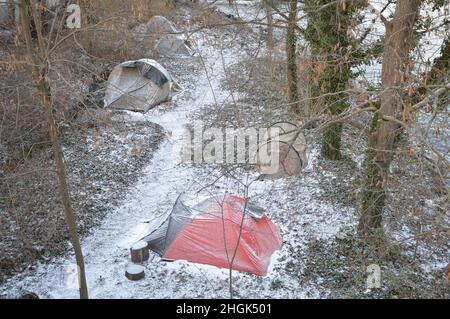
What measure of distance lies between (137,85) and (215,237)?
27.6 feet

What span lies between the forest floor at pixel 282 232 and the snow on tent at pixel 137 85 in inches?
64.7

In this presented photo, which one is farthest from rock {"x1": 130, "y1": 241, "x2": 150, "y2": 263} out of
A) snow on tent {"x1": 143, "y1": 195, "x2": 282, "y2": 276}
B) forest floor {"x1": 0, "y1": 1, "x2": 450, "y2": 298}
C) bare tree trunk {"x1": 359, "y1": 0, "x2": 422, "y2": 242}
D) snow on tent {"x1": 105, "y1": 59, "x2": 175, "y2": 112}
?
→ snow on tent {"x1": 105, "y1": 59, "x2": 175, "y2": 112}

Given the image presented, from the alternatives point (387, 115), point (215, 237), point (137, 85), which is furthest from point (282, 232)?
point (137, 85)

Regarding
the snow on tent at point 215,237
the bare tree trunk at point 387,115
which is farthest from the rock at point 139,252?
the bare tree trunk at point 387,115

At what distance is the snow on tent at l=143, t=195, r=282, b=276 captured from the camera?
8.10 metres

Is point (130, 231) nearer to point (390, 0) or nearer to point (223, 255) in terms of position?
point (223, 255)

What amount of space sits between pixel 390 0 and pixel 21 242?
8215 millimetres

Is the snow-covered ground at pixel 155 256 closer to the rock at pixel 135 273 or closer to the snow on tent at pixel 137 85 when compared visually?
the rock at pixel 135 273

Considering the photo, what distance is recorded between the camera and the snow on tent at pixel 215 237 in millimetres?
8102

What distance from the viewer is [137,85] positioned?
15211 millimetres

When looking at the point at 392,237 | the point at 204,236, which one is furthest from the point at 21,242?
the point at 392,237

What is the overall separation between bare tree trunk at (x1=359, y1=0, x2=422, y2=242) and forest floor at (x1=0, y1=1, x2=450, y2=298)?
37 centimetres

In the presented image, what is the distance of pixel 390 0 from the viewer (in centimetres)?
896

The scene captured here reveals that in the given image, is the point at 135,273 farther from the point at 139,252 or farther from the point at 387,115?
the point at 387,115
